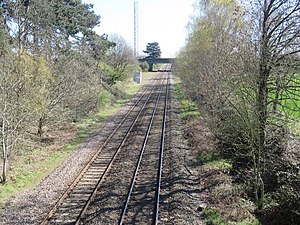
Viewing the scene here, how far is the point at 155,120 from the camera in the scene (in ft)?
79.5

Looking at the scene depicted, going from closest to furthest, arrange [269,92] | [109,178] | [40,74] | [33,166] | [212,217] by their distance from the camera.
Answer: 1. [212,217]
2. [269,92]
3. [109,178]
4. [33,166]
5. [40,74]

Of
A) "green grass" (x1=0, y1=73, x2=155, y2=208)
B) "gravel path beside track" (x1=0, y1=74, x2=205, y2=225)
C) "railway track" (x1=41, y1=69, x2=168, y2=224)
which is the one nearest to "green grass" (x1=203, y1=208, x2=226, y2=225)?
"gravel path beside track" (x1=0, y1=74, x2=205, y2=225)

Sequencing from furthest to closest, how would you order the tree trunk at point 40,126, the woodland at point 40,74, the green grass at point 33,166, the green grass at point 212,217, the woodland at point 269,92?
the tree trunk at point 40,126 → the woodland at point 40,74 → the green grass at point 33,166 → the woodland at point 269,92 → the green grass at point 212,217

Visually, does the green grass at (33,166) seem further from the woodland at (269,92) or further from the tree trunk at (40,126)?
the woodland at (269,92)

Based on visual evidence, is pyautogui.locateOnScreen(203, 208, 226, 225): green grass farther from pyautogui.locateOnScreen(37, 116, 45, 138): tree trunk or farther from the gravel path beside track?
pyautogui.locateOnScreen(37, 116, 45, 138): tree trunk

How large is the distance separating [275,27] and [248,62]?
1283mm

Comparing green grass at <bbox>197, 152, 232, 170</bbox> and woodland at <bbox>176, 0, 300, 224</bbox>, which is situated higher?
woodland at <bbox>176, 0, 300, 224</bbox>

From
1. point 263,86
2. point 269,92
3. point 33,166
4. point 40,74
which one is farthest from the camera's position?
point 40,74

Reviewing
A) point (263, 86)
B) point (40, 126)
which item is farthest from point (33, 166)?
point (263, 86)

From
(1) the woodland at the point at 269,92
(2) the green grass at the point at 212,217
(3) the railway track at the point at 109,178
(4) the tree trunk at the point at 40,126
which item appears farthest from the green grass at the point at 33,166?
(1) the woodland at the point at 269,92

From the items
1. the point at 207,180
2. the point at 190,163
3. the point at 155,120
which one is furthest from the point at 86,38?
the point at 207,180

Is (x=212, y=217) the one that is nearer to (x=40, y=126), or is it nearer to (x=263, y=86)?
(x=263, y=86)

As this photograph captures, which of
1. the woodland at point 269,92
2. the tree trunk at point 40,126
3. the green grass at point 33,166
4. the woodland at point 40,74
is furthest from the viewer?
the tree trunk at point 40,126

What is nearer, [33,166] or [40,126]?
[33,166]
